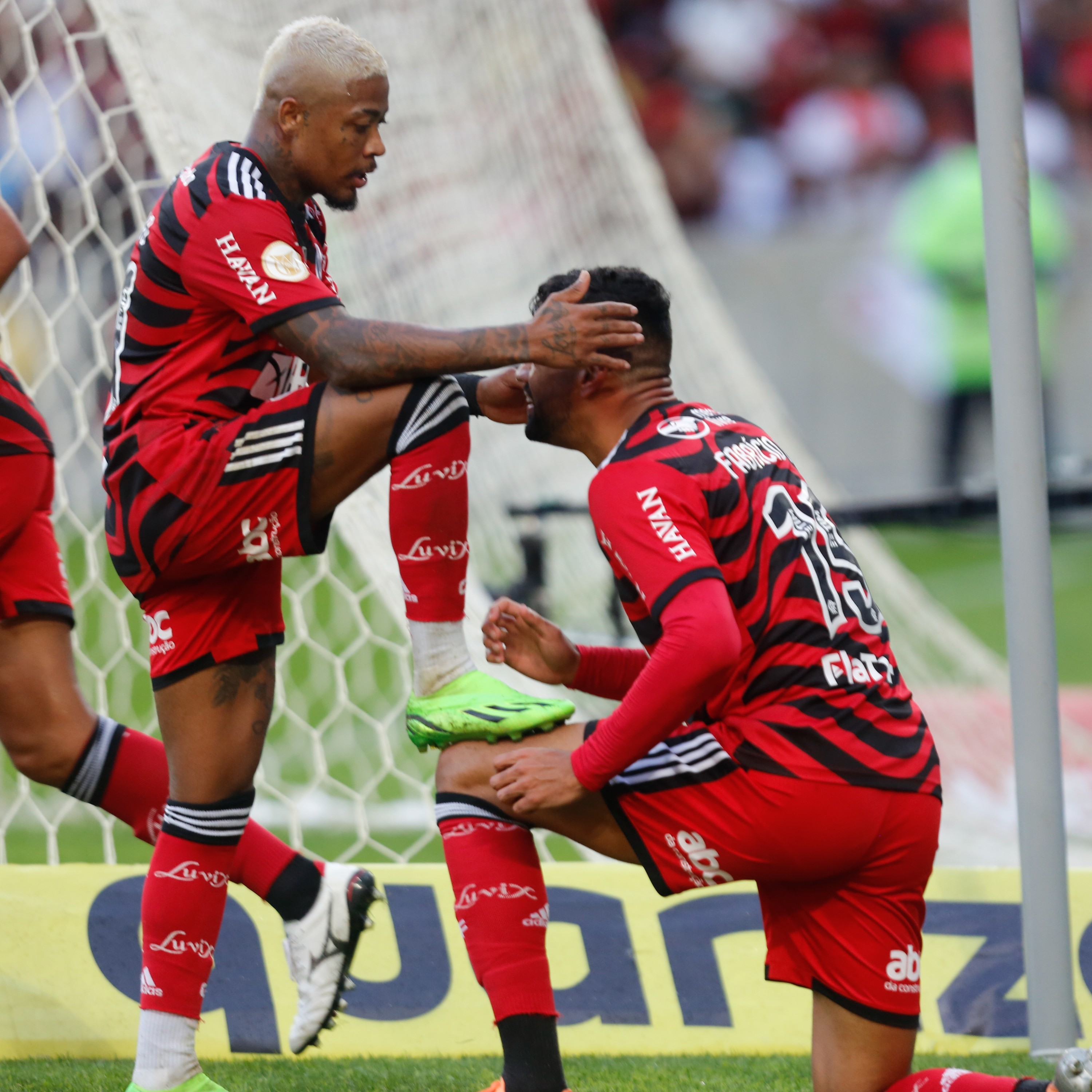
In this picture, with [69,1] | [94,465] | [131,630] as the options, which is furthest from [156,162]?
[131,630]

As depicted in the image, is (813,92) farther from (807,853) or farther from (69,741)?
(807,853)

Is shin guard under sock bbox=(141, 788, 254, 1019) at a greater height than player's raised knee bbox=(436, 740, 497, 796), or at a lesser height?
lesser

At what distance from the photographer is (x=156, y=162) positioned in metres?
3.42

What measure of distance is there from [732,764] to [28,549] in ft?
4.17

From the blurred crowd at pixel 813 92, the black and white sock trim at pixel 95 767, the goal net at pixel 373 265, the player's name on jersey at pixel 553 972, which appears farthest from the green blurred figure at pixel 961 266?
the black and white sock trim at pixel 95 767

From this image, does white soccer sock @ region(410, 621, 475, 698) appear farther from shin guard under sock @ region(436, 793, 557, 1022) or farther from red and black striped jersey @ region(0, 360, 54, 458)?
red and black striped jersey @ region(0, 360, 54, 458)

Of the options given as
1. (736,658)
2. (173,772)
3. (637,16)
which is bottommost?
(173,772)

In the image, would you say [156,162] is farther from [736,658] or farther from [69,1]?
[736,658]

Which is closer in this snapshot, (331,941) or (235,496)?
(235,496)

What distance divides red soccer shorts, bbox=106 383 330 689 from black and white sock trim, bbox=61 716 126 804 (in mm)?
383

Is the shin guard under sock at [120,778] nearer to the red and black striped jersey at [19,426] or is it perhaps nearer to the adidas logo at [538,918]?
the red and black striped jersey at [19,426]

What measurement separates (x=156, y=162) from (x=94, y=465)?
130 cm

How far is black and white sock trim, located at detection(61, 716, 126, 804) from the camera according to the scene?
2.54 metres

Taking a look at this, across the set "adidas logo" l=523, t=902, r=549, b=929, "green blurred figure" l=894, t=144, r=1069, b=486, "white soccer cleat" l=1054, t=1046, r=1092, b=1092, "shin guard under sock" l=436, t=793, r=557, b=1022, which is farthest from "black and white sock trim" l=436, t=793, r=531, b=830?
"green blurred figure" l=894, t=144, r=1069, b=486
